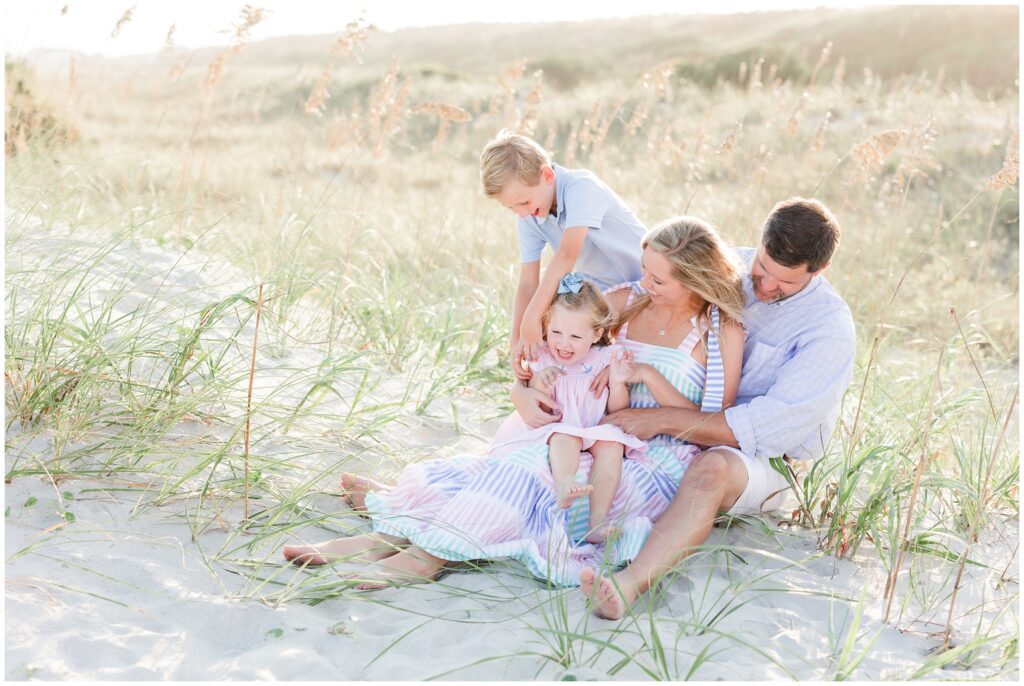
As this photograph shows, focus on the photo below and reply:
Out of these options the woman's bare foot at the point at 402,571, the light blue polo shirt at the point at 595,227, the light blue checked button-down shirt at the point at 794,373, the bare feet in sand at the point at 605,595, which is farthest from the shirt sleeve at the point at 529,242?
the bare feet in sand at the point at 605,595

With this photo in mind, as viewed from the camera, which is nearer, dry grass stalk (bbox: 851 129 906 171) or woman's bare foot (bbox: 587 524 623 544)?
woman's bare foot (bbox: 587 524 623 544)

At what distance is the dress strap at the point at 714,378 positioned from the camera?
9.83ft

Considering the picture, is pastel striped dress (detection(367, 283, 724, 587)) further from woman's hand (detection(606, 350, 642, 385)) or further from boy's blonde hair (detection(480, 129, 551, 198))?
boy's blonde hair (detection(480, 129, 551, 198))

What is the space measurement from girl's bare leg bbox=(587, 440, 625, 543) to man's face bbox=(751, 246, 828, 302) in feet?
2.40

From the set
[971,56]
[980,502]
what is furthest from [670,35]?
[980,502]

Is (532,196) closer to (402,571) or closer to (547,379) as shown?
(547,379)

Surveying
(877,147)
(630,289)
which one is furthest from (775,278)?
(877,147)

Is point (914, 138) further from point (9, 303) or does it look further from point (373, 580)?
point (9, 303)

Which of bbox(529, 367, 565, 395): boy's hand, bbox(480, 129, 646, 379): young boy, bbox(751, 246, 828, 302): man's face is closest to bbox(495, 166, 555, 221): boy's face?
bbox(480, 129, 646, 379): young boy

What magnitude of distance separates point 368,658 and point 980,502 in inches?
76.4

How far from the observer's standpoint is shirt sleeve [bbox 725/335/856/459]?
2.92 metres

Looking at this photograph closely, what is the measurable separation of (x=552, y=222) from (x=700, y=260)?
78cm

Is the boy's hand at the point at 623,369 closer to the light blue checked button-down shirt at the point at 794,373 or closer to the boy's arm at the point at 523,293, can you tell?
the light blue checked button-down shirt at the point at 794,373

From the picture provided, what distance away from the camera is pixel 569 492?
8.89ft
